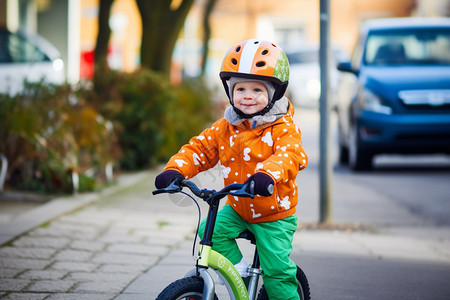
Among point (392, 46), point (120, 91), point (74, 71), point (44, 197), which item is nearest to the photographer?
point (44, 197)

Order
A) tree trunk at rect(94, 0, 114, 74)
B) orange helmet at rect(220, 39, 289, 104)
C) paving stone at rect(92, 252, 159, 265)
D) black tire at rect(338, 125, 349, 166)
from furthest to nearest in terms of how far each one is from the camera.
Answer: tree trunk at rect(94, 0, 114, 74)
black tire at rect(338, 125, 349, 166)
paving stone at rect(92, 252, 159, 265)
orange helmet at rect(220, 39, 289, 104)

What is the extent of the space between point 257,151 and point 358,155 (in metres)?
7.69

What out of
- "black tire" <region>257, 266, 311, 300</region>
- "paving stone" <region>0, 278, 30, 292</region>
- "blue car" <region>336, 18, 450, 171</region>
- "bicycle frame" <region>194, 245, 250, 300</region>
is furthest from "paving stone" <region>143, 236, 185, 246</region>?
"blue car" <region>336, 18, 450, 171</region>

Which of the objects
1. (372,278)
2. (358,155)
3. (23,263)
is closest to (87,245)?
(23,263)

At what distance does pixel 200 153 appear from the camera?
3.79 meters

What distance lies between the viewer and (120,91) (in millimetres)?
10453

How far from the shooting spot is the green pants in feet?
12.1

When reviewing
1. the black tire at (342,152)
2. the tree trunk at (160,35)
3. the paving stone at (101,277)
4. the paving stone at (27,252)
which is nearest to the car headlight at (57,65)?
the tree trunk at (160,35)

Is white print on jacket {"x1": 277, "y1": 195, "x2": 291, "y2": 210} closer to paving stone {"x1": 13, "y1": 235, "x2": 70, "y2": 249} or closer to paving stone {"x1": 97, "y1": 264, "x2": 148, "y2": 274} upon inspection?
paving stone {"x1": 97, "y1": 264, "x2": 148, "y2": 274}

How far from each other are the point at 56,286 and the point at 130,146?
19.2 ft

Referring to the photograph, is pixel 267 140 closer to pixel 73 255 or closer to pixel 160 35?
pixel 73 255

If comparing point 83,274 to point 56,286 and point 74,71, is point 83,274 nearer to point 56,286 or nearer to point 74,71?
point 56,286

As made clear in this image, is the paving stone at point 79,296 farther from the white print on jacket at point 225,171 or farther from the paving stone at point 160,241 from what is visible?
the paving stone at point 160,241

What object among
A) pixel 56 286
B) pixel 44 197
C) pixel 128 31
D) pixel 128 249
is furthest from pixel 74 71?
pixel 128 31
